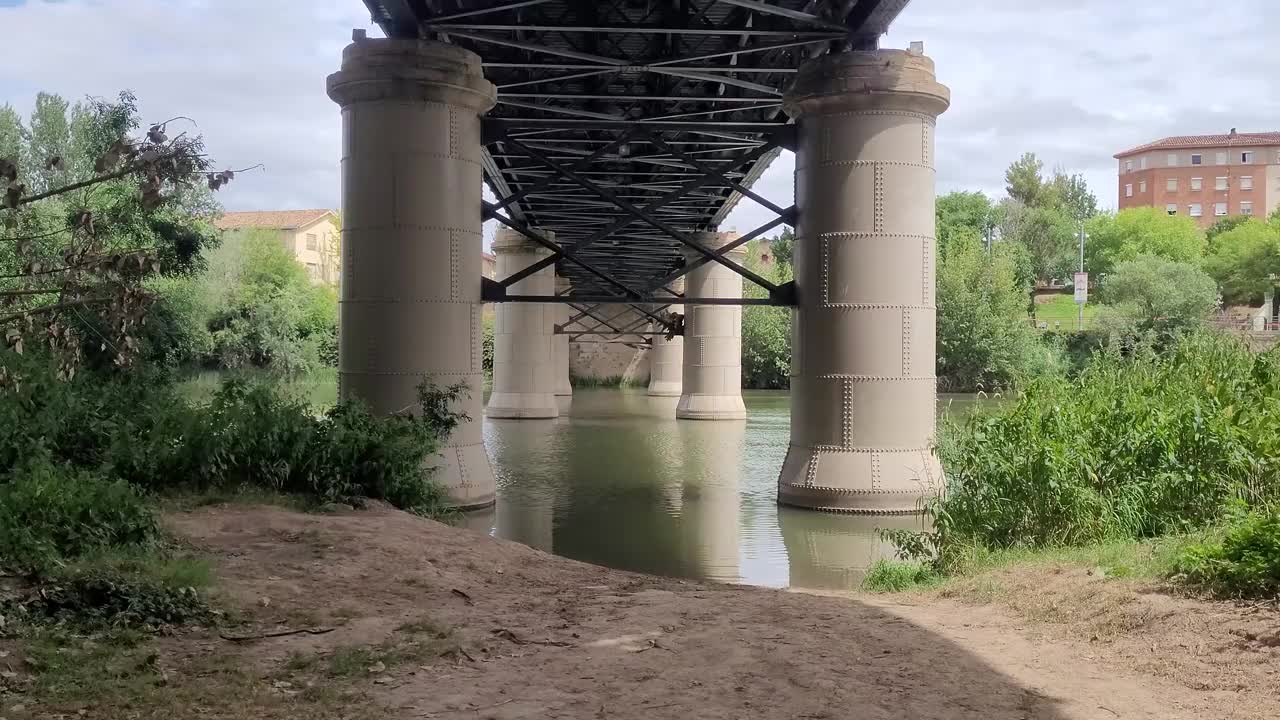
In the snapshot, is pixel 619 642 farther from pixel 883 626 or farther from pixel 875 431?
pixel 875 431

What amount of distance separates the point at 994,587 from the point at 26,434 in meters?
7.20

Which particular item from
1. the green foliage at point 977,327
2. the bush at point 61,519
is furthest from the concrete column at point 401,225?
the green foliage at point 977,327

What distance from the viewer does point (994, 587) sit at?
745 centimetres

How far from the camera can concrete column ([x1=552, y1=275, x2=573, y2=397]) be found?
4941cm

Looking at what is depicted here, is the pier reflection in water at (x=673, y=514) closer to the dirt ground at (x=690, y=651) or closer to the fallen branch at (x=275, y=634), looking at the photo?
the dirt ground at (x=690, y=651)

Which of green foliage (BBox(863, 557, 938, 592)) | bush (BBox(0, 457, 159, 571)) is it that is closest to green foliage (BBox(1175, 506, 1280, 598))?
green foliage (BBox(863, 557, 938, 592))

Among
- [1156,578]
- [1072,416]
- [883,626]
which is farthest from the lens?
[1072,416]

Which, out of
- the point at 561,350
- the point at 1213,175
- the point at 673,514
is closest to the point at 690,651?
the point at 673,514

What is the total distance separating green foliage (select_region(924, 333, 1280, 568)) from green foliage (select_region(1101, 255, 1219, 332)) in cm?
4363

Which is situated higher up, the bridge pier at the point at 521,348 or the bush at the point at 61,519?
the bridge pier at the point at 521,348

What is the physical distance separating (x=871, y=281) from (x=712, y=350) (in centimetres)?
2305

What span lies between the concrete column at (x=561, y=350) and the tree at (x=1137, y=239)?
4615cm

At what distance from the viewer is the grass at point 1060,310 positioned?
8269 cm

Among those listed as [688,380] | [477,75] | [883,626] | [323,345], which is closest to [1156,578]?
[883,626]
